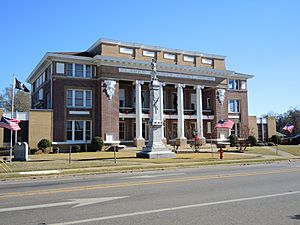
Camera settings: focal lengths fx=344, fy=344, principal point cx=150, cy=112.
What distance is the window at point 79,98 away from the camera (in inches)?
1604

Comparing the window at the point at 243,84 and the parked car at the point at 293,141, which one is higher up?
the window at the point at 243,84

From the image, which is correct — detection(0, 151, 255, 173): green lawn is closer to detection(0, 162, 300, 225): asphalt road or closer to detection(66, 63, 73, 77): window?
detection(0, 162, 300, 225): asphalt road

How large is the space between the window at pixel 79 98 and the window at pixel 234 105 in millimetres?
22370

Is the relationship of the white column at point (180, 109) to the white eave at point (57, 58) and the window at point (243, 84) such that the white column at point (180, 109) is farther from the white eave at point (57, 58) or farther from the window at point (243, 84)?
the window at point (243, 84)

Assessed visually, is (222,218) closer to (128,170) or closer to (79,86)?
(128,170)

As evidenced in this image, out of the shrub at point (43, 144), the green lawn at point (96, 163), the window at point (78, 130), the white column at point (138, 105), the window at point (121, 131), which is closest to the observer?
the green lawn at point (96, 163)

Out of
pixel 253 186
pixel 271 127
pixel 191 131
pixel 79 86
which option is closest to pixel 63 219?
pixel 253 186

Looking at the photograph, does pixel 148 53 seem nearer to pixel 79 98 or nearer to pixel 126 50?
pixel 126 50

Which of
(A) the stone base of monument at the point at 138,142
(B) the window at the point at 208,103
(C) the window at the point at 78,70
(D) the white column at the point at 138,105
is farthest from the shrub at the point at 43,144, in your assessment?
(B) the window at the point at 208,103

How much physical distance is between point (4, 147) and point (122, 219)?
32.2 meters

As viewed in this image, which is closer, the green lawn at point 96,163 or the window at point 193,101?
the green lawn at point 96,163

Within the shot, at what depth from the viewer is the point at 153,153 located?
26.1m

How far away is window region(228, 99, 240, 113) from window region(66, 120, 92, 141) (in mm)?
22671

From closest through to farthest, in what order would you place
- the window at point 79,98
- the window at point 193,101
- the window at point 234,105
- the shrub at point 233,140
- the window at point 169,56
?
→ the window at point 79,98 → the shrub at point 233,140 → the window at point 169,56 → the window at point 193,101 → the window at point 234,105
